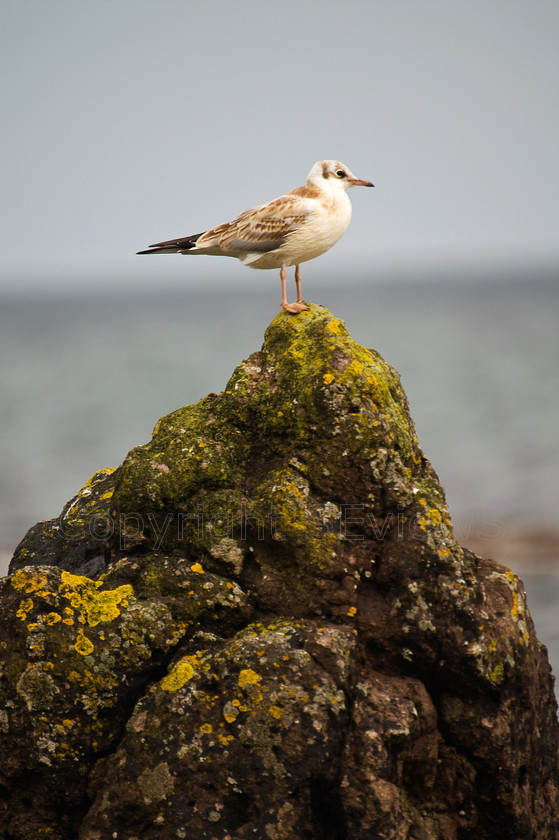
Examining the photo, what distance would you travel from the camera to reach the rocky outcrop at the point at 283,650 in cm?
720

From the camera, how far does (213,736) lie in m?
7.21

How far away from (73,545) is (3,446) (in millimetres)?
54626

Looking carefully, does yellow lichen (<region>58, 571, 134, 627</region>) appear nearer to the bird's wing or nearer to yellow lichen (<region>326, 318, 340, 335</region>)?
yellow lichen (<region>326, 318, 340, 335</region>)

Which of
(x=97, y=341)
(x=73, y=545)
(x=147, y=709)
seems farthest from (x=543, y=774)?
(x=97, y=341)

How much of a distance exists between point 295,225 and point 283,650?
5052 mm

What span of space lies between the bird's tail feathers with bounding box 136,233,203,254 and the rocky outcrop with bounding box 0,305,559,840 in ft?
8.38

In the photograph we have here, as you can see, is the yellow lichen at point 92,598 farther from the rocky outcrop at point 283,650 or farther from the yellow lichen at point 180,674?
the yellow lichen at point 180,674

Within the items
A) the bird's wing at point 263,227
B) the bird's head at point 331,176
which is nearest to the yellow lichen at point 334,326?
the bird's wing at point 263,227

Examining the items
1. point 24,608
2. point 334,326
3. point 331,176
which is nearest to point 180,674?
point 24,608

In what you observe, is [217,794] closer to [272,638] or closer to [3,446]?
[272,638]

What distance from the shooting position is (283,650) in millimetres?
7426

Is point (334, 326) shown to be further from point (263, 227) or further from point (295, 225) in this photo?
point (263, 227)

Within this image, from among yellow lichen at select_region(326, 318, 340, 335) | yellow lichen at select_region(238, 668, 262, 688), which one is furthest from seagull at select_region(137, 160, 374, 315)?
yellow lichen at select_region(238, 668, 262, 688)

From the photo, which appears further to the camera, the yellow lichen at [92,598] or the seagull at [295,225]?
the seagull at [295,225]
